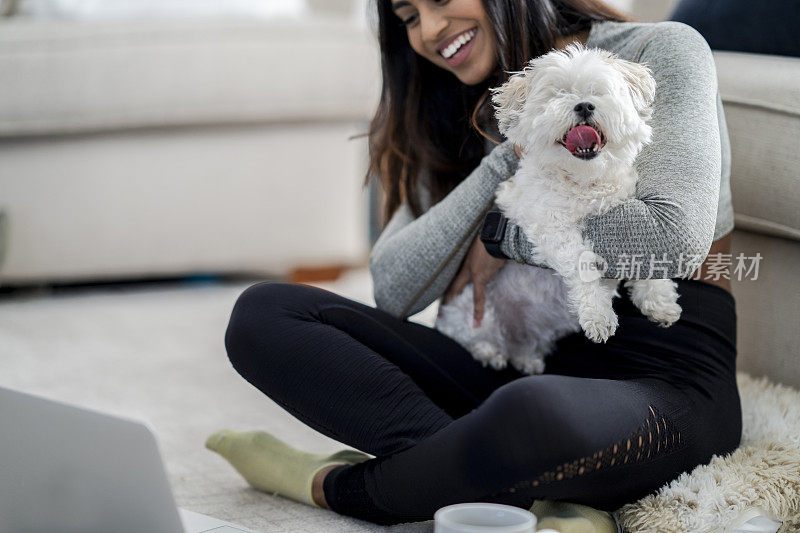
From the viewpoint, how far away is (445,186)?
144cm

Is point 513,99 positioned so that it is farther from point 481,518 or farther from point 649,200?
point 481,518

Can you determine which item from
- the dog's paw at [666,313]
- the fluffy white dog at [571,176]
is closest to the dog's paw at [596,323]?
the fluffy white dog at [571,176]

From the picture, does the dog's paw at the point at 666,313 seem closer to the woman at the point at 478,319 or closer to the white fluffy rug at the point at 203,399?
the woman at the point at 478,319

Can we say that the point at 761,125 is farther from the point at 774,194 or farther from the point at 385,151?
the point at 385,151

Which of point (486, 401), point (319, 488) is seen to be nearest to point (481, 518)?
point (486, 401)

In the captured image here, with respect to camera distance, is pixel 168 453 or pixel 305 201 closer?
pixel 168 453

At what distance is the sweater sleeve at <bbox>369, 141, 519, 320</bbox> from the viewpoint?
120 cm

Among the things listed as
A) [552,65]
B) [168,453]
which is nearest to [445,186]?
[552,65]

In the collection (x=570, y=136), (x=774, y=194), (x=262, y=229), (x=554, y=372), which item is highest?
(x=570, y=136)

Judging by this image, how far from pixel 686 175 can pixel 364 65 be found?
1820mm

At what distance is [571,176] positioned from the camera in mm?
1023

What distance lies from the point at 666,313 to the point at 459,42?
0.50 metres

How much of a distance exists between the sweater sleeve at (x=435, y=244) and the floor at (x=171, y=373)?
327 mm

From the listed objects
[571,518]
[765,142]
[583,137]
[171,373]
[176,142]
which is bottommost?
[171,373]
